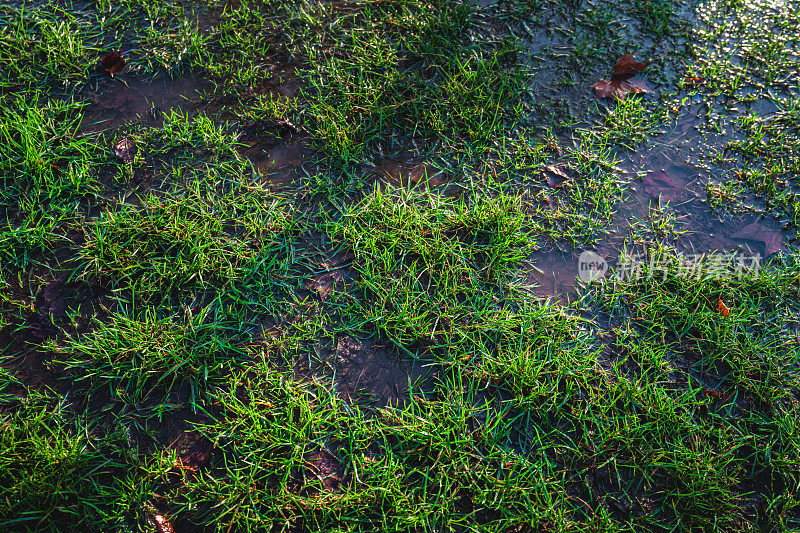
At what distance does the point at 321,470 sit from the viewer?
1980 mm

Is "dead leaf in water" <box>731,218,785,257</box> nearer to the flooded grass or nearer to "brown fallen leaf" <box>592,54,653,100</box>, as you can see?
the flooded grass

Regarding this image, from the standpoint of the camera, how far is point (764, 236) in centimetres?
255

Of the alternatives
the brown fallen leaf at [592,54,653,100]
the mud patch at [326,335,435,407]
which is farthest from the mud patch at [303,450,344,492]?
the brown fallen leaf at [592,54,653,100]

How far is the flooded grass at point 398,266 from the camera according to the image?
1946 mm

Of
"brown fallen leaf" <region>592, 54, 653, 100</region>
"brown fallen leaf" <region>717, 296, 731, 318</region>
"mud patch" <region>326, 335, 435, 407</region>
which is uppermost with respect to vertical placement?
"brown fallen leaf" <region>592, 54, 653, 100</region>

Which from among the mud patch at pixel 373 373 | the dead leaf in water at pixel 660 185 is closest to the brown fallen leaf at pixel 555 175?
the dead leaf in water at pixel 660 185

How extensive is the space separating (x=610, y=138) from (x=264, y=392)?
2307 mm

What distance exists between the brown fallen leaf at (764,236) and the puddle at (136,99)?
10.1 ft

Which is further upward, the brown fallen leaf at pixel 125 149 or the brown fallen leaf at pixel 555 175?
the brown fallen leaf at pixel 125 149

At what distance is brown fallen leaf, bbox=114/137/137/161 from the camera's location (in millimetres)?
2664

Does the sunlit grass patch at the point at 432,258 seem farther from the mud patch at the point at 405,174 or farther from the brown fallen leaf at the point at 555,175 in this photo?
the brown fallen leaf at the point at 555,175

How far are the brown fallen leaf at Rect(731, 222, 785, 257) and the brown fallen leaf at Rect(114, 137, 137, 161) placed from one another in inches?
127

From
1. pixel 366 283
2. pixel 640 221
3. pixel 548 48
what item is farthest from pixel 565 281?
pixel 548 48

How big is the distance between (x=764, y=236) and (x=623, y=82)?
1.18 m
